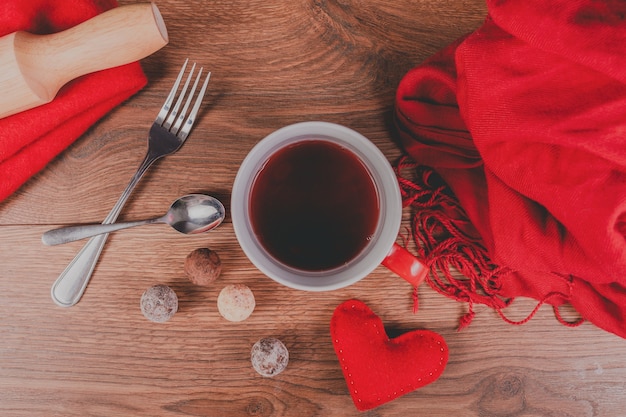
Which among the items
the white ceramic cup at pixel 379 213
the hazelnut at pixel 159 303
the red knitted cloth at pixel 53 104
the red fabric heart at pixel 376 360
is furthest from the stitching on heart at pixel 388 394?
the red knitted cloth at pixel 53 104

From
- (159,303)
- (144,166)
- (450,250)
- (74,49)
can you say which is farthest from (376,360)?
(74,49)

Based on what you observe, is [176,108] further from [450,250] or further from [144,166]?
[450,250]

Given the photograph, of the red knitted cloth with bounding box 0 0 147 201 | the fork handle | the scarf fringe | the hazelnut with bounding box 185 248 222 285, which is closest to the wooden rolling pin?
the red knitted cloth with bounding box 0 0 147 201

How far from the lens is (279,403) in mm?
619

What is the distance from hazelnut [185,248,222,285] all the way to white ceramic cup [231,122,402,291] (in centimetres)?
7

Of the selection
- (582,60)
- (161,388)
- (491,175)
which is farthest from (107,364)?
(582,60)

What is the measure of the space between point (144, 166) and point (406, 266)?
38 centimetres

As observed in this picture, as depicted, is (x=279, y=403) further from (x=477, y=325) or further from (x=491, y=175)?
(x=491, y=175)

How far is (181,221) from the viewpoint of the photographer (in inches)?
23.7

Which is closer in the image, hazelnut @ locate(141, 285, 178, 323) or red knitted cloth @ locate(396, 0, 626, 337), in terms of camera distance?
red knitted cloth @ locate(396, 0, 626, 337)

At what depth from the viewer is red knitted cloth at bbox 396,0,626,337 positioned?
45 cm

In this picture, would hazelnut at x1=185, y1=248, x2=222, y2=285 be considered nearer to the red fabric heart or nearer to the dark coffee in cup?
the dark coffee in cup

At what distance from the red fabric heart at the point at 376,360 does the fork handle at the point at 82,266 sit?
33 centimetres

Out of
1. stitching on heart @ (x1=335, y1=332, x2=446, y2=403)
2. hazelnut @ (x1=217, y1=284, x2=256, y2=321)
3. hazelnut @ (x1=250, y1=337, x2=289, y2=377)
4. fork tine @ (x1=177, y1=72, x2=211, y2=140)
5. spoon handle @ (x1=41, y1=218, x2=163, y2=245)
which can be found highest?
fork tine @ (x1=177, y1=72, x2=211, y2=140)
